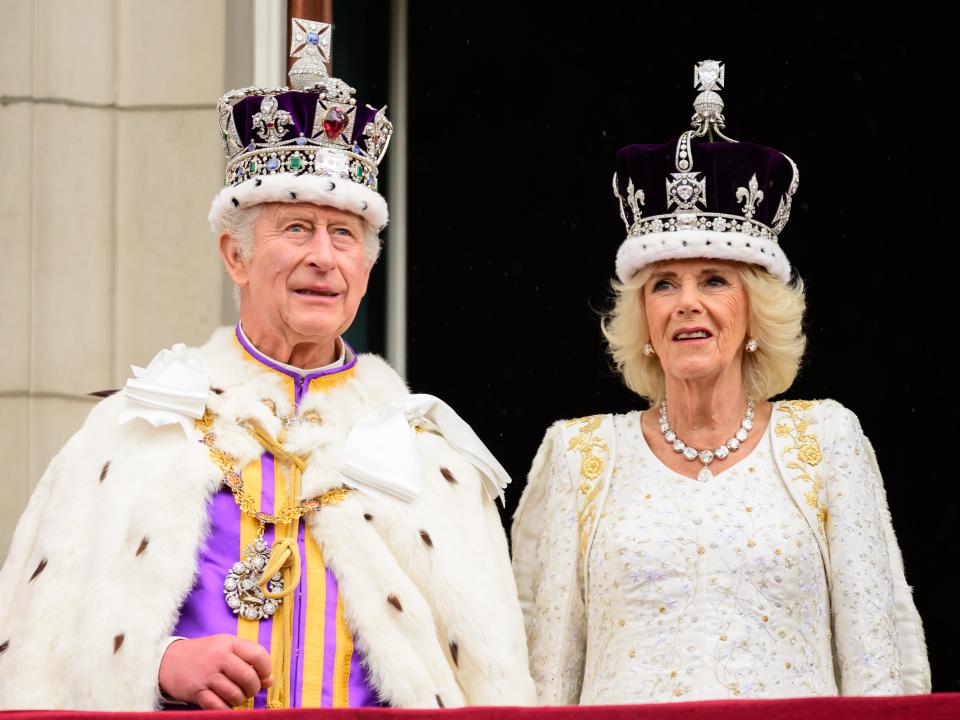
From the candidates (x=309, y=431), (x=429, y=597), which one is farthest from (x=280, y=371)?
(x=429, y=597)

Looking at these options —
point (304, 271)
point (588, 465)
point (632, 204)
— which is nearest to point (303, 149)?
point (304, 271)

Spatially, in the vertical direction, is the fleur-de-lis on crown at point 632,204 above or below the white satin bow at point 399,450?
above

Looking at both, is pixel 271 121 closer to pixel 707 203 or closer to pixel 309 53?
pixel 309 53

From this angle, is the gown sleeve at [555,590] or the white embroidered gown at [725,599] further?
the gown sleeve at [555,590]

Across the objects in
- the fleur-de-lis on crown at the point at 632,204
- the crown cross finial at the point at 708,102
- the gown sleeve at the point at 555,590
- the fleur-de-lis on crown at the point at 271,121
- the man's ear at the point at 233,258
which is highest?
the crown cross finial at the point at 708,102

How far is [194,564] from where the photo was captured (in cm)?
367

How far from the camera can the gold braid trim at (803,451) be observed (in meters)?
4.20

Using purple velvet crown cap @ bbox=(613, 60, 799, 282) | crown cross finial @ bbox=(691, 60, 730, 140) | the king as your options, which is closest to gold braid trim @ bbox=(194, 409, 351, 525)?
the king

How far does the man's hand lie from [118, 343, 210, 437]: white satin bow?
0.52 metres

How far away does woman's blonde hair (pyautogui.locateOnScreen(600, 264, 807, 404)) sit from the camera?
4395mm

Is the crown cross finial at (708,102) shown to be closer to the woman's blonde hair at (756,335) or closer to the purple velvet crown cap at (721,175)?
the purple velvet crown cap at (721,175)

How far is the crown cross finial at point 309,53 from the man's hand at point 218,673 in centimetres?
135

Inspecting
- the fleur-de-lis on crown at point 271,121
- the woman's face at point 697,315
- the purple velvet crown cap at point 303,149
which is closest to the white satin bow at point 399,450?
the purple velvet crown cap at point 303,149

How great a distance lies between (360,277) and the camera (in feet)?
13.3
